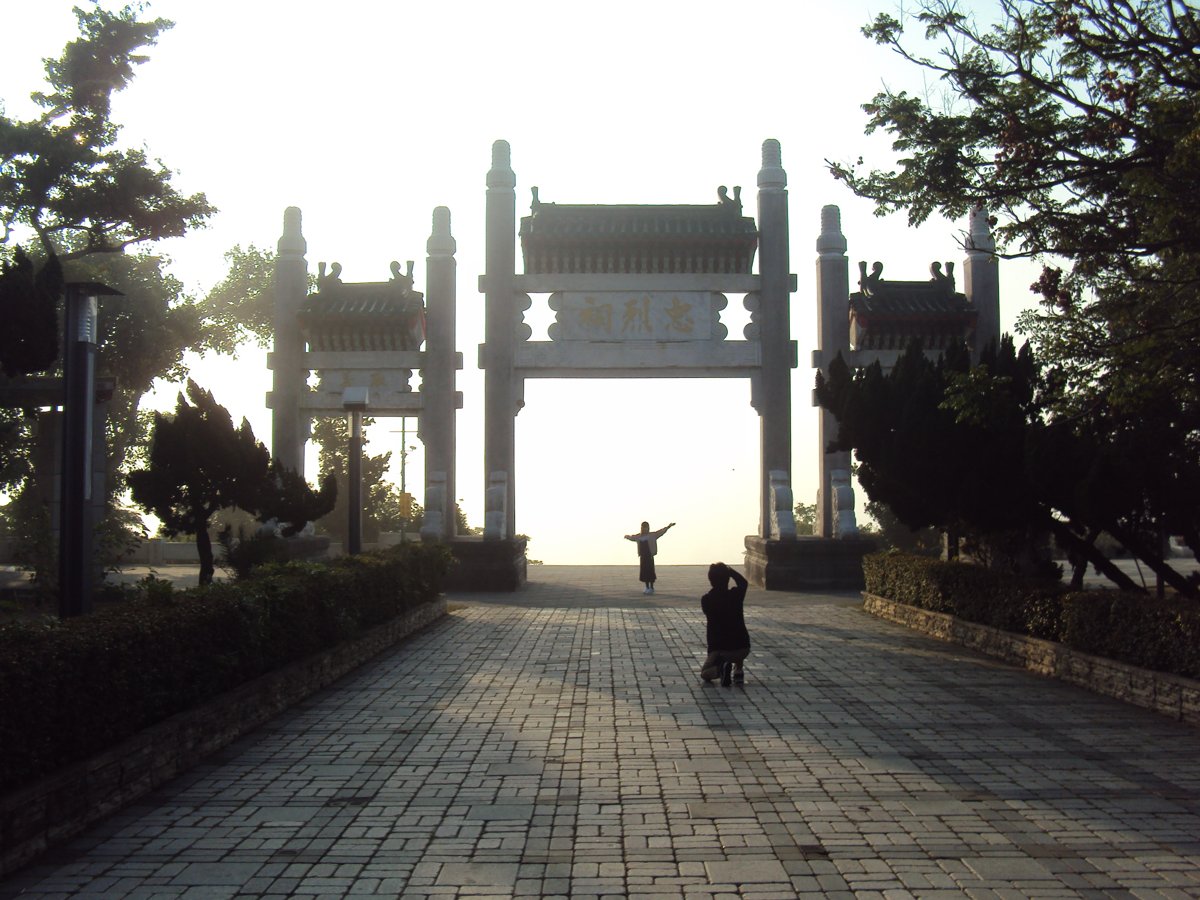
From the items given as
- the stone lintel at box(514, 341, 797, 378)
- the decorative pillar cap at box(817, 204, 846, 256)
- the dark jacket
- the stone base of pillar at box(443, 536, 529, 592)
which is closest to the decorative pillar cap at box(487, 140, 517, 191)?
the stone lintel at box(514, 341, 797, 378)

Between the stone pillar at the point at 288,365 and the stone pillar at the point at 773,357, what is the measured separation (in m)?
9.68

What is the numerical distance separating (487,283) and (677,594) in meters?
7.46

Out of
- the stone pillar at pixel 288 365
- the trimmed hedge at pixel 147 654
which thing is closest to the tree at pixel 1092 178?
the trimmed hedge at pixel 147 654

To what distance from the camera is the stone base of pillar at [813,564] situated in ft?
79.7

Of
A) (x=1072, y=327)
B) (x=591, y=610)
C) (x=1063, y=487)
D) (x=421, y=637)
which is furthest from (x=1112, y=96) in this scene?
(x=591, y=610)

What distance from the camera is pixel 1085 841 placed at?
595cm

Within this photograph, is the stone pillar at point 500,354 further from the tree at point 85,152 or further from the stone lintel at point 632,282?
the tree at point 85,152

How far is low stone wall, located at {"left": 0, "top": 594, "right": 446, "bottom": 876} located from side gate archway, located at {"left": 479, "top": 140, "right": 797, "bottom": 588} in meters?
14.4

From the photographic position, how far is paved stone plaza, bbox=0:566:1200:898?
214 inches

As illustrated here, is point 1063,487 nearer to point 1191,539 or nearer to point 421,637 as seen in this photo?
point 1191,539

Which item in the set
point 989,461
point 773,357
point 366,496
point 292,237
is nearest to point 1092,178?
point 989,461

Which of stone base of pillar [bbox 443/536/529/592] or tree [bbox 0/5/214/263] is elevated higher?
tree [bbox 0/5/214/263]

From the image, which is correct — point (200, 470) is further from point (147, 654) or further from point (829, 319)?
point (829, 319)

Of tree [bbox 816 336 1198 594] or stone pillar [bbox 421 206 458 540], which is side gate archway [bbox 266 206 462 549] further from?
tree [bbox 816 336 1198 594]
